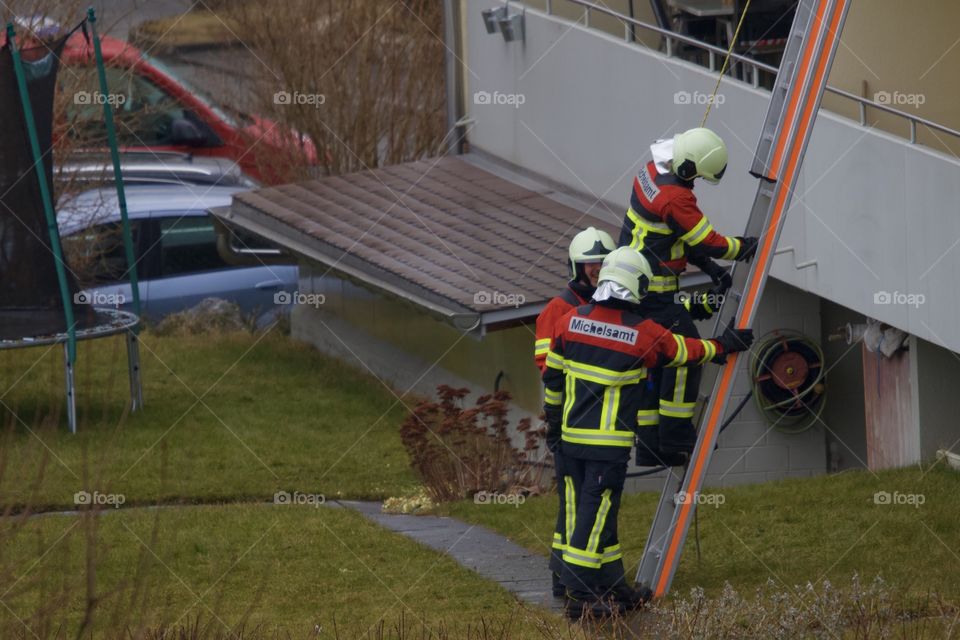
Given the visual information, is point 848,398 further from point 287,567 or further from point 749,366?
point 287,567

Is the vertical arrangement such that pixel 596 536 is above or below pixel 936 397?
above

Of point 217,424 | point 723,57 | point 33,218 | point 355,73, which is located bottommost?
point 217,424

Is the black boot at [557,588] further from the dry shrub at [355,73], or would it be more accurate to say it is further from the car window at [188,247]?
the car window at [188,247]

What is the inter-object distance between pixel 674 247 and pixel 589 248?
1.72 ft

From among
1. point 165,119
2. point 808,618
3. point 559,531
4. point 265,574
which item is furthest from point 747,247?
point 165,119

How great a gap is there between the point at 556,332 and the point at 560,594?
155 cm

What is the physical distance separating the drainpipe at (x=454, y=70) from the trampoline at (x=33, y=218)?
4.26 m

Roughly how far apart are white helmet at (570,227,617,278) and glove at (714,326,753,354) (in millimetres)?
1075

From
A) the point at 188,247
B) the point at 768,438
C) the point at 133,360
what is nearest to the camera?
the point at 768,438

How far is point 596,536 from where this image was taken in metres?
8.77

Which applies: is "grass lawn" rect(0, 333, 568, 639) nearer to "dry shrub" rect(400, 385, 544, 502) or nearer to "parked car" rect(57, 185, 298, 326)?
"dry shrub" rect(400, 385, 544, 502)

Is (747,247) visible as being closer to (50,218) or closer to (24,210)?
(50,218)

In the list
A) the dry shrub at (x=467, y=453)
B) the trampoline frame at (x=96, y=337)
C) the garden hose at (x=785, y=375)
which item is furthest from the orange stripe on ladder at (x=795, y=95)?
the trampoline frame at (x=96, y=337)

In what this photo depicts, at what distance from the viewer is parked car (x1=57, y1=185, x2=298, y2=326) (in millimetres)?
19203
